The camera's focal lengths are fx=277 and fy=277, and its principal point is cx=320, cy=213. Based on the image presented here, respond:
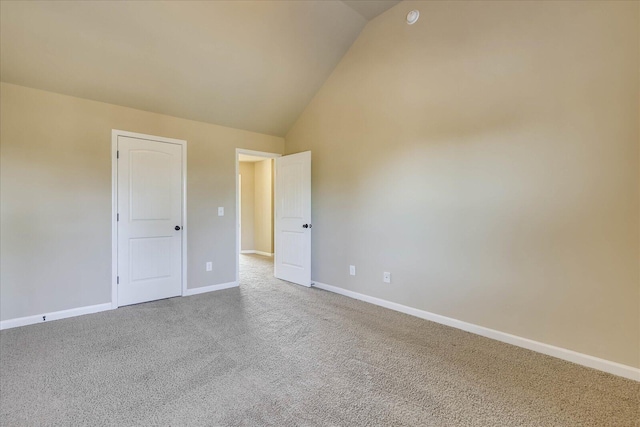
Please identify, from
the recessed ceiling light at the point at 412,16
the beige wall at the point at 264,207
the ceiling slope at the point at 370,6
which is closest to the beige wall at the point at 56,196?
the ceiling slope at the point at 370,6

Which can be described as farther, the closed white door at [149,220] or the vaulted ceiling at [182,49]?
the closed white door at [149,220]

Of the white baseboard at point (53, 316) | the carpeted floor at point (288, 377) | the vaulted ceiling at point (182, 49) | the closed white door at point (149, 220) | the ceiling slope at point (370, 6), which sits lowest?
the carpeted floor at point (288, 377)

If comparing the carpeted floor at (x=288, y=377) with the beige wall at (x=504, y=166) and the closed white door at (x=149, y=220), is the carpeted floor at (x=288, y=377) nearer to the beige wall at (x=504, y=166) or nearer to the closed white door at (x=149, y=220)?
the beige wall at (x=504, y=166)

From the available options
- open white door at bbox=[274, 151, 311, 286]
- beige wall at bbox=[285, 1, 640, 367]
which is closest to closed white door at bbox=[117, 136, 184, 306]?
open white door at bbox=[274, 151, 311, 286]

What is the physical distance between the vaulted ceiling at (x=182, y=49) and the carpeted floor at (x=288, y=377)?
102 inches

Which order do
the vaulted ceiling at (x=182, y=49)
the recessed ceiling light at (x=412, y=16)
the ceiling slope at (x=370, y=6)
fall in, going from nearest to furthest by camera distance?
the vaulted ceiling at (x=182, y=49)
the recessed ceiling light at (x=412, y=16)
the ceiling slope at (x=370, y=6)

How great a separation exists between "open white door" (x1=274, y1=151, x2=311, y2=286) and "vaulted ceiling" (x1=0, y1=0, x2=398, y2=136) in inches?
39.2

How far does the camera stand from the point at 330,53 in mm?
3711

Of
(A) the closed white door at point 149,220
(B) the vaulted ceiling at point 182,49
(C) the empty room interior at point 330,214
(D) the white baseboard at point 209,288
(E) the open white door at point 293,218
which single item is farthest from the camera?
(E) the open white door at point 293,218

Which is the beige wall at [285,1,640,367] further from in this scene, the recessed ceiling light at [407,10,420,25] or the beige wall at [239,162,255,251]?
the beige wall at [239,162,255,251]

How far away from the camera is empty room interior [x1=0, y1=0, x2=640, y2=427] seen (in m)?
1.89

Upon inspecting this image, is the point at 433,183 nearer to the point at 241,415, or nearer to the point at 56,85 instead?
the point at 241,415

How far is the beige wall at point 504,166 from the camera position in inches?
79.4

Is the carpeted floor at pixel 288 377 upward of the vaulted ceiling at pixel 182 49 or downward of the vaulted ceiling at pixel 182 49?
downward
